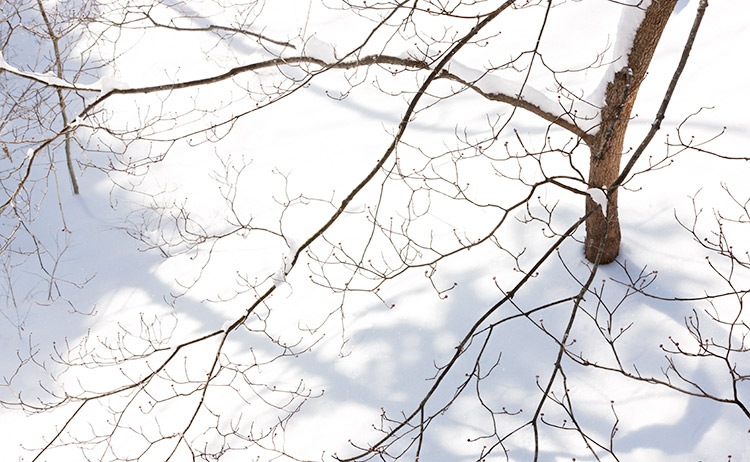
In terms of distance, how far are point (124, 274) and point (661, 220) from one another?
572 cm

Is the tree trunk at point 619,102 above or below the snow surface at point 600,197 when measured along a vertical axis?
above

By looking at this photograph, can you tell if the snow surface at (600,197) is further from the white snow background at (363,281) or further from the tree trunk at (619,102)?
the white snow background at (363,281)

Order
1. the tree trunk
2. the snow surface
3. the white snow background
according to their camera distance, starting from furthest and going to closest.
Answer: the white snow background
the tree trunk
the snow surface

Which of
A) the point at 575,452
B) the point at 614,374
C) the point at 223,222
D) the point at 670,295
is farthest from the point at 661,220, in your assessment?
the point at 223,222

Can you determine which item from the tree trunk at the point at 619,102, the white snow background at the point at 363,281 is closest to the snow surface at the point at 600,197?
the tree trunk at the point at 619,102

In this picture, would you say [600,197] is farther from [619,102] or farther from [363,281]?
[363,281]

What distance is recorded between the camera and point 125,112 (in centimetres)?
901

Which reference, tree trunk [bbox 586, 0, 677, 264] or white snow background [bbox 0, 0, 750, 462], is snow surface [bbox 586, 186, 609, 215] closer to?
tree trunk [bbox 586, 0, 677, 264]

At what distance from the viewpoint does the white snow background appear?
485 centimetres

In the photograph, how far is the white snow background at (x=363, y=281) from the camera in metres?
4.85

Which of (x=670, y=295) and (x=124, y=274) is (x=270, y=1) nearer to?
(x=124, y=274)

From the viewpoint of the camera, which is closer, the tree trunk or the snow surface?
the snow surface

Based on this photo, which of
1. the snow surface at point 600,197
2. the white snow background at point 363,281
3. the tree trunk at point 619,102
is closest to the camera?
the snow surface at point 600,197

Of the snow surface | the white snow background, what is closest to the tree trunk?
the white snow background
